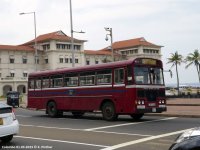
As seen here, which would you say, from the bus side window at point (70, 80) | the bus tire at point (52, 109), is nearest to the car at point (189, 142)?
the bus side window at point (70, 80)

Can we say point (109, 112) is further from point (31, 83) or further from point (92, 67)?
point (31, 83)

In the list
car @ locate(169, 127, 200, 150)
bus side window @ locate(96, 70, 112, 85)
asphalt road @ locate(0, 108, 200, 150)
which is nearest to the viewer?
car @ locate(169, 127, 200, 150)

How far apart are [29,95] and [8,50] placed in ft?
281

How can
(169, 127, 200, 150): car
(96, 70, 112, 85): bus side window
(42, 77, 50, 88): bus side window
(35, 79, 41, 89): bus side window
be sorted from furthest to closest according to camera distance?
(35, 79, 41, 89): bus side window
(42, 77, 50, 88): bus side window
(96, 70, 112, 85): bus side window
(169, 127, 200, 150): car

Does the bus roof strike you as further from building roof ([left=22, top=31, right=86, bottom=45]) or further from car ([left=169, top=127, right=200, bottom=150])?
building roof ([left=22, top=31, right=86, bottom=45])

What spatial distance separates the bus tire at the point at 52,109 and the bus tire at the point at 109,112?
4414 mm

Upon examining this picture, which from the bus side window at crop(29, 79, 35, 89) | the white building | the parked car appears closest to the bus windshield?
the bus side window at crop(29, 79, 35, 89)

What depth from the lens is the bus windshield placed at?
20375 mm

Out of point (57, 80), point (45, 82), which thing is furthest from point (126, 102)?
point (45, 82)

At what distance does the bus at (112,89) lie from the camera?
20297 mm

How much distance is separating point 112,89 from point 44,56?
3969 inches

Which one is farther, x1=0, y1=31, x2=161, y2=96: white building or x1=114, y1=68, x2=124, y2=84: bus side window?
x1=0, y1=31, x2=161, y2=96: white building

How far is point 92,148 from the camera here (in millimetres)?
11664

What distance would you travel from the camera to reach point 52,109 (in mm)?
25656
